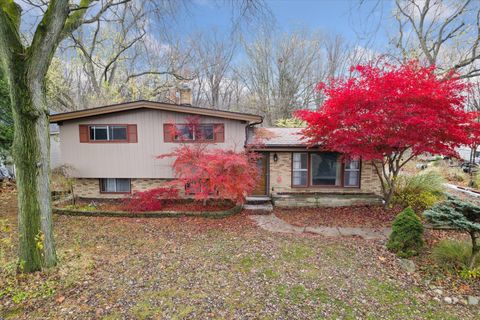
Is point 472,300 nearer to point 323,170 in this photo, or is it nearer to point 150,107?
point 323,170

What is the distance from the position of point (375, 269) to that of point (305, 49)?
23.6 meters

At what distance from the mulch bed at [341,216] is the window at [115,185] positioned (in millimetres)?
6687

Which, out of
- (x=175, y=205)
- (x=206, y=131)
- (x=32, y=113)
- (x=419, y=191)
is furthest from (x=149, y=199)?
(x=419, y=191)

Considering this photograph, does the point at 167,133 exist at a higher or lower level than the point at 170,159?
higher

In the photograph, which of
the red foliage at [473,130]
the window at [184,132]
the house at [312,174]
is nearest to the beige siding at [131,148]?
the window at [184,132]

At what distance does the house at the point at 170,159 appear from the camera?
9883mm

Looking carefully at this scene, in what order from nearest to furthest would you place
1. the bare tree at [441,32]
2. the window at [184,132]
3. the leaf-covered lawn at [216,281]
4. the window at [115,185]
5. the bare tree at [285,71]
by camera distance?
the leaf-covered lawn at [216,281]
the window at [184,132]
the window at [115,185]
the bare tree at [441,32]
the bare tree at [285,71]

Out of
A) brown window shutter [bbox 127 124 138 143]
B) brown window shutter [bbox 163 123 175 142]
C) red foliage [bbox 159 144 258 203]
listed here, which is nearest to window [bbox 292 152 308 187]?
red foliage [bbox 159 144 258 203]

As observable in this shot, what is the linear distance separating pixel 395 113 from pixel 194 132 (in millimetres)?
7174

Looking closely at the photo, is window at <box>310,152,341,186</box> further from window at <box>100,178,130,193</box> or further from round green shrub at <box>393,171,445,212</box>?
window at <box>100,178,130,193</box>

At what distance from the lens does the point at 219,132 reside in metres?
10.1

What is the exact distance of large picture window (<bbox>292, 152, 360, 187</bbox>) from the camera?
406 inches

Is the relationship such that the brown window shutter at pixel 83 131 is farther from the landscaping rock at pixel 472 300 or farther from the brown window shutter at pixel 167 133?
the landscaping rock at pixel 472 300

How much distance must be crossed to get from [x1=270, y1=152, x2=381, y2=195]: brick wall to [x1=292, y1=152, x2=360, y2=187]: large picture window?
0.18 meters
